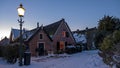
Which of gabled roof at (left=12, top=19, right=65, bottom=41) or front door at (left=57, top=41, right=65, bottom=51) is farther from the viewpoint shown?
front door at (left=57, top=41, right=65, bottom=51)

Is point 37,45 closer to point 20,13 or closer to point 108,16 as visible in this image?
point 108,16

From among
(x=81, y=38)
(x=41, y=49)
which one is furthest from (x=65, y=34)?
(x=81, y=38)

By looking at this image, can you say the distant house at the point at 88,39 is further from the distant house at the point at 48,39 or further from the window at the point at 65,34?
the distant house at the point at 48,39

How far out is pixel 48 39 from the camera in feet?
112

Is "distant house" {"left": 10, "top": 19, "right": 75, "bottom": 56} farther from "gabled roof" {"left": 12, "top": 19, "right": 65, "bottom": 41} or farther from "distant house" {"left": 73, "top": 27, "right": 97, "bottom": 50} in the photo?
"distant house" {"left": 73, "top": 27, "right": 97, "bottom": 50}

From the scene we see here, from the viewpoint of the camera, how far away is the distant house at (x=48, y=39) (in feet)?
107

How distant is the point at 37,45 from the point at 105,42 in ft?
80.9

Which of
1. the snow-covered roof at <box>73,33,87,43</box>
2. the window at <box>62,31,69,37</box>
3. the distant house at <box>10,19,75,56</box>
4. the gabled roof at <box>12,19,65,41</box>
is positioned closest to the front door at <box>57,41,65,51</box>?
the distant house at <box>10,19,75,56</box>

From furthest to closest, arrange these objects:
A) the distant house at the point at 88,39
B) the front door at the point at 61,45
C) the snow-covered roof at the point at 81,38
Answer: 1. the snow-covered roof at the point at 81,38
2. the distant house at the point at 88,39
3. the front door at the point at 61,45

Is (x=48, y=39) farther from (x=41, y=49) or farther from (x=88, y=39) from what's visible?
(x=88, y=39)

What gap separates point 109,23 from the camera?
21438mm

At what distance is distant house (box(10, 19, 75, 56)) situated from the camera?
3262 cm

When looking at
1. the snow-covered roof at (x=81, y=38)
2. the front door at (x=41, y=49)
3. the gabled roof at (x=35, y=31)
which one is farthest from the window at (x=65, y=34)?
the snow-covered roof at (x=81, y=38)

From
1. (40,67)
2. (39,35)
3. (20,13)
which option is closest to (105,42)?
(40,67)
